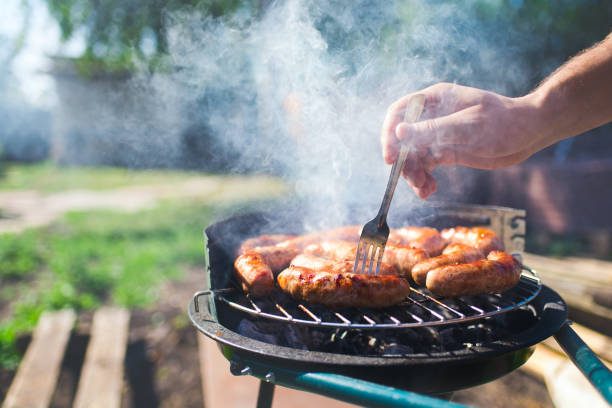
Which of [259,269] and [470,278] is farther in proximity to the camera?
[259,269]

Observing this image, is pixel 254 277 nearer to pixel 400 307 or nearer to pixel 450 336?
pixel 400 307

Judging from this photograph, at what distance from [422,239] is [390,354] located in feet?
3.35

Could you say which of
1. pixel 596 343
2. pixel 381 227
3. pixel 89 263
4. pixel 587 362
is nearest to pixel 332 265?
pixel 381 227

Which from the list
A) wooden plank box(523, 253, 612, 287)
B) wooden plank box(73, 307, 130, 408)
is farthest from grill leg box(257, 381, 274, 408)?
wooden plank box(523, 253, 612, 287)

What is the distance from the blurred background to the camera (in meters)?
3.71

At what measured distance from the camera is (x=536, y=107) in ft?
6.29

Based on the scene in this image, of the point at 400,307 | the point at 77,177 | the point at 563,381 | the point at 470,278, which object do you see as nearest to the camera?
the point at 470,278

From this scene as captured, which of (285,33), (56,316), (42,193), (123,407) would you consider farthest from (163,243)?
(42,193)

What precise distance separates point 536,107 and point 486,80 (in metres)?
3.57

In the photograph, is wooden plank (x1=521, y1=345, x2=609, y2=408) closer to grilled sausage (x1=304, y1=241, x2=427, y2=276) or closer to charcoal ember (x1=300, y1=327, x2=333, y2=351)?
grilled sausage (x1=304, y1=241, x2=427, y2=276)

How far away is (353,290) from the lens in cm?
173

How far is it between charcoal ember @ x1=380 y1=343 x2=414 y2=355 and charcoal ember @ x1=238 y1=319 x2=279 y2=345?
568mm

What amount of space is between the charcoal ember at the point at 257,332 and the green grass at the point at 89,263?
3209mm

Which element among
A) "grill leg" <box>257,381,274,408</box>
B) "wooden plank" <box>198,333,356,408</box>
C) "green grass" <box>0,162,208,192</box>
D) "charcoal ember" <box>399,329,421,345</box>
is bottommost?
"green grass" <box>0,162,208,192</box>
